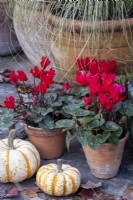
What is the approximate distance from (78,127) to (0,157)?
398mm

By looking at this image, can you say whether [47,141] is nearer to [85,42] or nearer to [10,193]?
[10,193]

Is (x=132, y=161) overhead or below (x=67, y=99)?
below

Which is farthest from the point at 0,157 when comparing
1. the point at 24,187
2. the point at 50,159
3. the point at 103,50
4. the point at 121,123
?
the point at 103,50

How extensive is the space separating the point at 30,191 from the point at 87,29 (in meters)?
0.90

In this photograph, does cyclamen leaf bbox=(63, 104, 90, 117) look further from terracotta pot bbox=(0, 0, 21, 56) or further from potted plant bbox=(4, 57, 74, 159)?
terracotta pot bbox=(0, 0, 21, 56)

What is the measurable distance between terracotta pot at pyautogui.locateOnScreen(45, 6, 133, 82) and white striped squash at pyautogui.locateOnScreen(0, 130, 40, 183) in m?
0.53

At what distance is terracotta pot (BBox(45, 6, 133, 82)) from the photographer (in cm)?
253

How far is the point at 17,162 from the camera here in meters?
2.26

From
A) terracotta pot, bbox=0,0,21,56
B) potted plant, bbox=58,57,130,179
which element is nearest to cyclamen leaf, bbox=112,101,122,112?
potted plant, bbox=58,57,130,179

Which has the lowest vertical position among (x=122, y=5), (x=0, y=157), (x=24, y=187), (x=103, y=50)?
(x=24, y=187)

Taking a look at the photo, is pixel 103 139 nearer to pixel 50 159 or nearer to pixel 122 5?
pixel 50 159

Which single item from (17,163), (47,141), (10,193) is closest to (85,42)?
(47,141)

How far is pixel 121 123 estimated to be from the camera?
2.29 m

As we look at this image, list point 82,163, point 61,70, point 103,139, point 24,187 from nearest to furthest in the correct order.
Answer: point 103,139 → point 24,187 → point 82,163 → point 61,70
